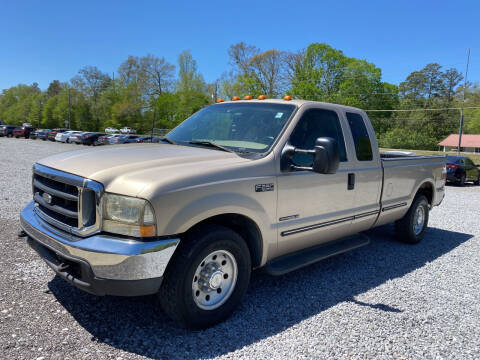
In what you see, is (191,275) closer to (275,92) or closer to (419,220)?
(419,220)

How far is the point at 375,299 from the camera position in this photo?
3.95 m

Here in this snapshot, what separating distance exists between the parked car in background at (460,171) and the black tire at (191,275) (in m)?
17.3

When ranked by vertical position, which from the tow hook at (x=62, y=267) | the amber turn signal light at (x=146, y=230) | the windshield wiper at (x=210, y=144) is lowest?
the tow hook at (x=62, y=267)

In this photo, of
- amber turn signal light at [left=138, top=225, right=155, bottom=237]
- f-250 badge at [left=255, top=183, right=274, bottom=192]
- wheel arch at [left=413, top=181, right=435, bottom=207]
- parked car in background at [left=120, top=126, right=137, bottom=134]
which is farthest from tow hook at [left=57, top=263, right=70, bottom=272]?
parked car in background at [left=120, top=126, right=137, bottom=134]

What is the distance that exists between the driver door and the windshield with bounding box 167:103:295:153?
9.5 inches

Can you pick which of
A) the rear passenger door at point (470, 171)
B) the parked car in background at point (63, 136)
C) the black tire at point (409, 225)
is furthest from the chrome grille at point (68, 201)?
the parked car in background at point (63, 136)

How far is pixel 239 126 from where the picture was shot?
4086mm

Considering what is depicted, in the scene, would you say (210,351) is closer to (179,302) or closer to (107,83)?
(179,302)

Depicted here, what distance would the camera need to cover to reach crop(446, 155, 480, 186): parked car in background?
17.5m

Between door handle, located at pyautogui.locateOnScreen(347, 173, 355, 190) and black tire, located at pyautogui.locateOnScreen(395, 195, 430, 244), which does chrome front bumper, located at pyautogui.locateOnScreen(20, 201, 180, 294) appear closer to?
door handle, located at pyautogui.locateOnScreen(347, 173, 355, 190)

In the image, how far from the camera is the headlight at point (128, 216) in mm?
2662

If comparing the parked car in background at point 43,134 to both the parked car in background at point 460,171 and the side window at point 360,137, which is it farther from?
the side window at point 360,137

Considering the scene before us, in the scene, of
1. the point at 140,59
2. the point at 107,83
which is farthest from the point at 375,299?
the point at 107,83

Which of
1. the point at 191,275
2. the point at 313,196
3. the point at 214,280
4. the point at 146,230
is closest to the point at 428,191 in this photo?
the point at 313,196
